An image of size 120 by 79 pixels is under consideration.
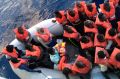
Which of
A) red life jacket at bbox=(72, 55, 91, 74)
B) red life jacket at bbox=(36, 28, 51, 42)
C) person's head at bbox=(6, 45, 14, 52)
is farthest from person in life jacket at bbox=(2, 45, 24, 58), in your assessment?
red life jacket at bbox=(72, 55, 91, 74)

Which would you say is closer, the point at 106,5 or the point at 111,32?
the point at 111,32

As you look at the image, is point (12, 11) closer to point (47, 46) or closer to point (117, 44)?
point (47, 46)

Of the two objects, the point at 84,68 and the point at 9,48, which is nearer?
the point at 84,68

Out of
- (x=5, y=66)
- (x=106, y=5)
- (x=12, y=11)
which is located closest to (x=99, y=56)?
(x=106, y=5)

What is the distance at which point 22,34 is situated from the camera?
642cm

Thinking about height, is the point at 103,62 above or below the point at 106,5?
below

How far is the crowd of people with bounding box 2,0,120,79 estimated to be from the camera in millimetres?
5449

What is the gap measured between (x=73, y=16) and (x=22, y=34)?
962 millimetres

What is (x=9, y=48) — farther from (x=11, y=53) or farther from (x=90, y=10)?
(x=90, y=10)

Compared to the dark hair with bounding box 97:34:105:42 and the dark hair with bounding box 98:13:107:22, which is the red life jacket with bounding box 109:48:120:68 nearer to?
the dark hair with bounding box 97:34:105:42

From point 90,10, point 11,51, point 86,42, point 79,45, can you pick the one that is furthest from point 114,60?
point 11,51

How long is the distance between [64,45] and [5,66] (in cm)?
145

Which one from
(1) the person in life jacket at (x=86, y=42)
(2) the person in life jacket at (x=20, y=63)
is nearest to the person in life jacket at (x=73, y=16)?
(1) the person in life jacket at (x=86, y=42)

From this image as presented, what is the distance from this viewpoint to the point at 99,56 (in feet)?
17.2
